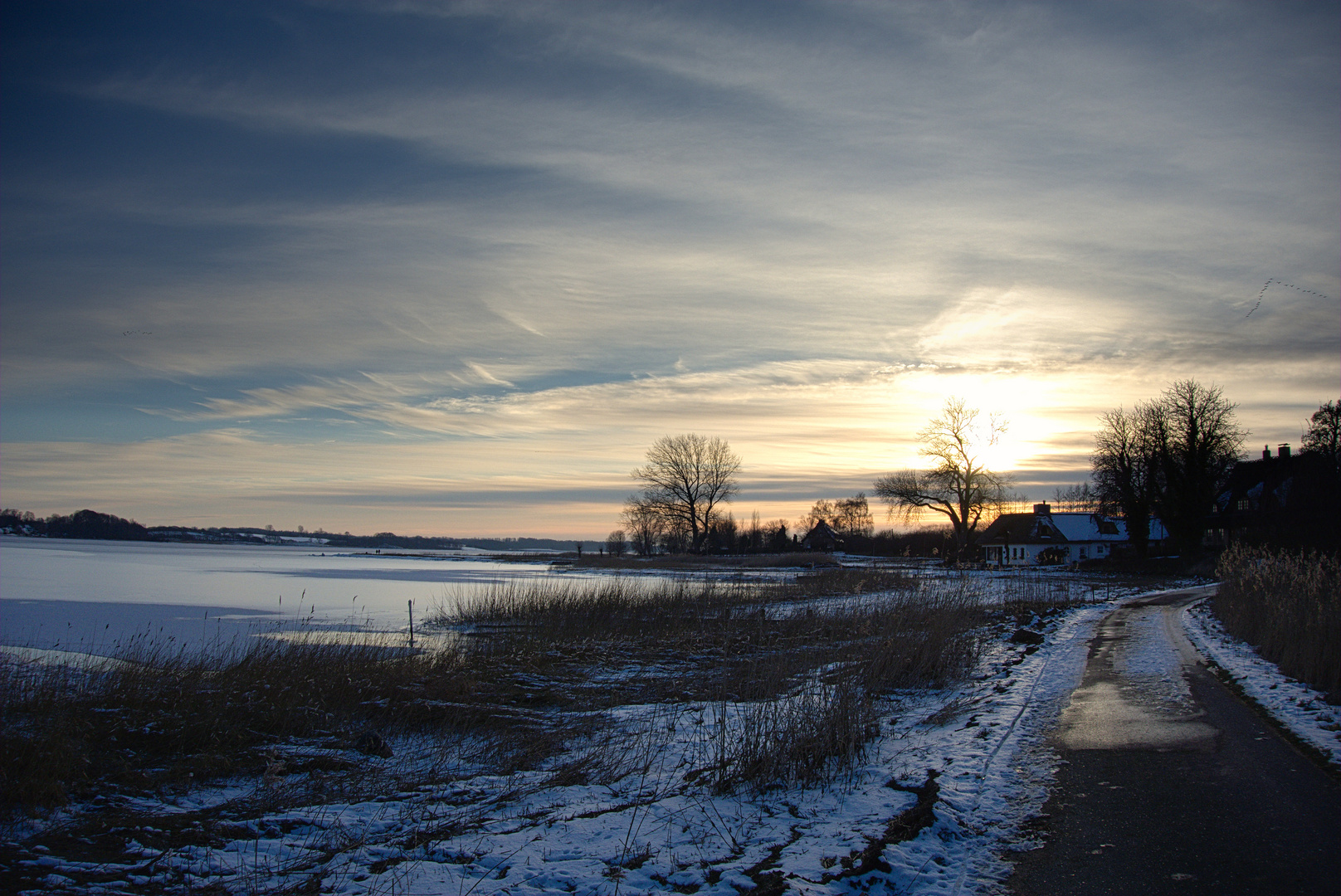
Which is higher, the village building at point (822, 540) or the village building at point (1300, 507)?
the village building at point (1300, 507)

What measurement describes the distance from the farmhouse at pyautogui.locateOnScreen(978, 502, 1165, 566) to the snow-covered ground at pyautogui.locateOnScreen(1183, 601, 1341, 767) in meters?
64.5

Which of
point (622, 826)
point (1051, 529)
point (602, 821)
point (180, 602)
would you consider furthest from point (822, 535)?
point (622, 826)

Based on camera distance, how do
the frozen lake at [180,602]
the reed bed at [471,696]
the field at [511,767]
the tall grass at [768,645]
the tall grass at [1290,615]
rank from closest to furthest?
the field at [511,767], the tall grass at [768,645], the reed bed at [471,696], the tall grass at [1290,615], the frozen lake at [180,602]

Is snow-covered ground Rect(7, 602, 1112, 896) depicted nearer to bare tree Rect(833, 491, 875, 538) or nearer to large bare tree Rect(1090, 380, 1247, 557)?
large bare tree Rect(1090, 380, 1247, 557)

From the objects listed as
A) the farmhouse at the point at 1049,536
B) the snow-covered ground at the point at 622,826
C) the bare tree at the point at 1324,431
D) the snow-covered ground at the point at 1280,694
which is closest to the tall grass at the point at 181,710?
the snow-covered ground at the point at 622,826

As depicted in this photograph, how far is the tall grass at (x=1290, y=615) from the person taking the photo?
990 cm

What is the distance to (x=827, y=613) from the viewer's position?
20.3 metres

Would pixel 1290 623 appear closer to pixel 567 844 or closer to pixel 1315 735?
pixel 1315 735

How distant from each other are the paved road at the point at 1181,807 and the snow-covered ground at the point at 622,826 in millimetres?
288

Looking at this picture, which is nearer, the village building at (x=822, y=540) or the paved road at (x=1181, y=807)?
the paved road at (x=1181, y=807)

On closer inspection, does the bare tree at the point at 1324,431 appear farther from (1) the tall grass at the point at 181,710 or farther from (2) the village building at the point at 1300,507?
(1) the tall grass at the point at 181,710

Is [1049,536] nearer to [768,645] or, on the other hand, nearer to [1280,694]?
[768,645]

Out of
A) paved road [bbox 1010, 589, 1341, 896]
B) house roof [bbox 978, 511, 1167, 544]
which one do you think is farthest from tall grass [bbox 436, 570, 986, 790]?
house roof [bbox 978, 511, 1167, 544]

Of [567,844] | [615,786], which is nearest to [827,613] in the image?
[615,786]
